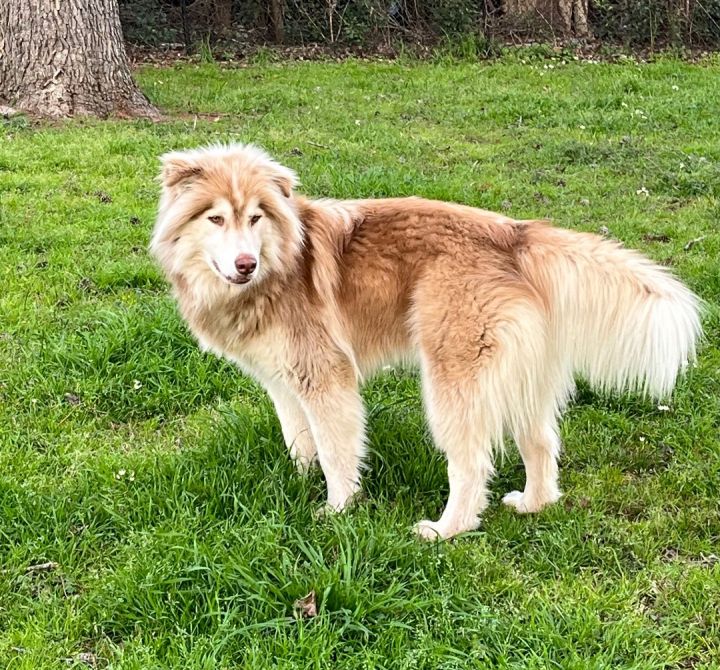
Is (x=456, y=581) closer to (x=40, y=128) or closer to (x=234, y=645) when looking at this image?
(x=234, y=645)

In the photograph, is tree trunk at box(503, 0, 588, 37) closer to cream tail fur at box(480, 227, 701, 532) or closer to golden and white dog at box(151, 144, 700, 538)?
golden and white dog at box(151, 144, 700, 538)

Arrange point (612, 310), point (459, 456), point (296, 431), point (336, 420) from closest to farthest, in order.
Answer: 1. point (612, 310)
2. point (459, 456)
3. point (336, 420)
4. point (296, 431)

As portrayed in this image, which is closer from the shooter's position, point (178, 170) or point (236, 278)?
point (236, 278)

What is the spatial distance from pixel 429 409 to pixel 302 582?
0.83 m

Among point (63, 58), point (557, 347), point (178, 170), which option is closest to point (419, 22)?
point (63, 58)

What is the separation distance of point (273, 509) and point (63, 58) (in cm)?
705

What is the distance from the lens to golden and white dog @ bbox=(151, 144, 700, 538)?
9.29ft

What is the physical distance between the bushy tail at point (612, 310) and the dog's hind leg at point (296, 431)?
3.79 feet

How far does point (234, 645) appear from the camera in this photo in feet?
8.09

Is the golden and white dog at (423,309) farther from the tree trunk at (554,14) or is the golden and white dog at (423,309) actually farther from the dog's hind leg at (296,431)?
the tree trunk at (554,14)

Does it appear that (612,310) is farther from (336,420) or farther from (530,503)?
(336,420)

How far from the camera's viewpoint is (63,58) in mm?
8305

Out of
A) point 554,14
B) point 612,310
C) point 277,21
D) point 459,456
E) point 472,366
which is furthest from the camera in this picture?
point 277,21

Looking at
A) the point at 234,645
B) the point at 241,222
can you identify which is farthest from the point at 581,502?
the point at 241,222
